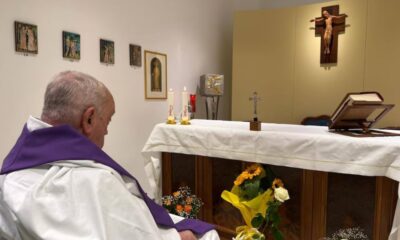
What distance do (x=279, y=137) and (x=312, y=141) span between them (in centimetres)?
21

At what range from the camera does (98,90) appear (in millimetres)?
1144

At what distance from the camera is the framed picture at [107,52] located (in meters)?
3.24

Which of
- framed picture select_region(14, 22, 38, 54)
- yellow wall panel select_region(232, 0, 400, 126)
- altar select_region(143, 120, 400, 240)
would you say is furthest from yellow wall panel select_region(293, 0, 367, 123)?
framed picture select_region(14, 22, 38, 54)

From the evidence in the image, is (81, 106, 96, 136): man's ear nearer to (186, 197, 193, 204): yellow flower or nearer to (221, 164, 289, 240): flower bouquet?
(221, 164, 289, 240): flower bouquet

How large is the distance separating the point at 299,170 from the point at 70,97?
152cm

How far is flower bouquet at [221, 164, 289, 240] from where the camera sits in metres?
1.87

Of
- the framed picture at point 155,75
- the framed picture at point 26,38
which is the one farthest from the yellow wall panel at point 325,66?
the framed picture at point 26,38

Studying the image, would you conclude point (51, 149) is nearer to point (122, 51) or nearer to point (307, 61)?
point (122, 51)

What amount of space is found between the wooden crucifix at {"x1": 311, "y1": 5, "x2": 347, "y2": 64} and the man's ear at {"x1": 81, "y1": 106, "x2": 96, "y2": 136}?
12.9 feet

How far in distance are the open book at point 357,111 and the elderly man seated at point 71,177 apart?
1364 millimetres

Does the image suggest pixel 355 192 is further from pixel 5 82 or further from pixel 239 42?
pixel 239 42

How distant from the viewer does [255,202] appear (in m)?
→ 1.93

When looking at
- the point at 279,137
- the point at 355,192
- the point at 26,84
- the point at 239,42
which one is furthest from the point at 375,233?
the point at 239,42

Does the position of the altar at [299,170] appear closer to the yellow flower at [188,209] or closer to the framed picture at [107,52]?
the yellow flower at [188,209]
